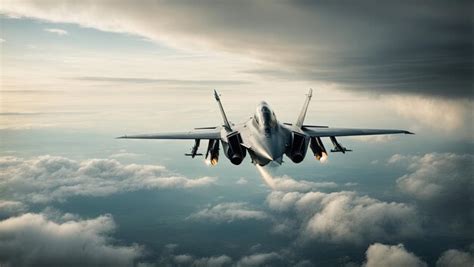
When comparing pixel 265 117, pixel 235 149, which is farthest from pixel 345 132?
pixel 235 149

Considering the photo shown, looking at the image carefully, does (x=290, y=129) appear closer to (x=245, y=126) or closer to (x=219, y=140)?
(x=245, y=126)

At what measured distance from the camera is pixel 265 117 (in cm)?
2278

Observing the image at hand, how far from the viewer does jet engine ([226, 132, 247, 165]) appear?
2330 centimetres

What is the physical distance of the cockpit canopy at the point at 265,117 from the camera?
22.7 metres

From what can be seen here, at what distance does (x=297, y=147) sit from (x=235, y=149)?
4.63 m

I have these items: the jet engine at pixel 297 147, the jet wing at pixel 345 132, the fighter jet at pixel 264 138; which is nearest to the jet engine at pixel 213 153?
the fighter jet at pixel 264 138

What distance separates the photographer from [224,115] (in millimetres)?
28094

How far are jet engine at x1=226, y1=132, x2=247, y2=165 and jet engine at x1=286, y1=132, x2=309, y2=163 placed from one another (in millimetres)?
3441

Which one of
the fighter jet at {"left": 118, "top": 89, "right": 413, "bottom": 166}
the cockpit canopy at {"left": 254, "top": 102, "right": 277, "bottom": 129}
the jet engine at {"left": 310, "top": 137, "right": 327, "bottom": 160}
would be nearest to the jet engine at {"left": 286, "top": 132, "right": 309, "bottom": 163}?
the fighter jet at {"left": 118, "top": 89, "right": 413, "bottom": 166}

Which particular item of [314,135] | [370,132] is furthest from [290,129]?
[370,132]

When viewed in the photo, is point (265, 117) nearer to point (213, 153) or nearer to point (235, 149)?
point (235, 149)

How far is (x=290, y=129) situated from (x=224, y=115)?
655 centimetres

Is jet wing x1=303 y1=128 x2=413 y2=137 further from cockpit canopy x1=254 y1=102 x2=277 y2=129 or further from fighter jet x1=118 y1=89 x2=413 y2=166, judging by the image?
cockpit canopy x1=254 y1=102 x2=277 y2=129

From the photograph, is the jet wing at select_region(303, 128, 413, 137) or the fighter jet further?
the jet wing at select_region(303, 128, 413, 137)
